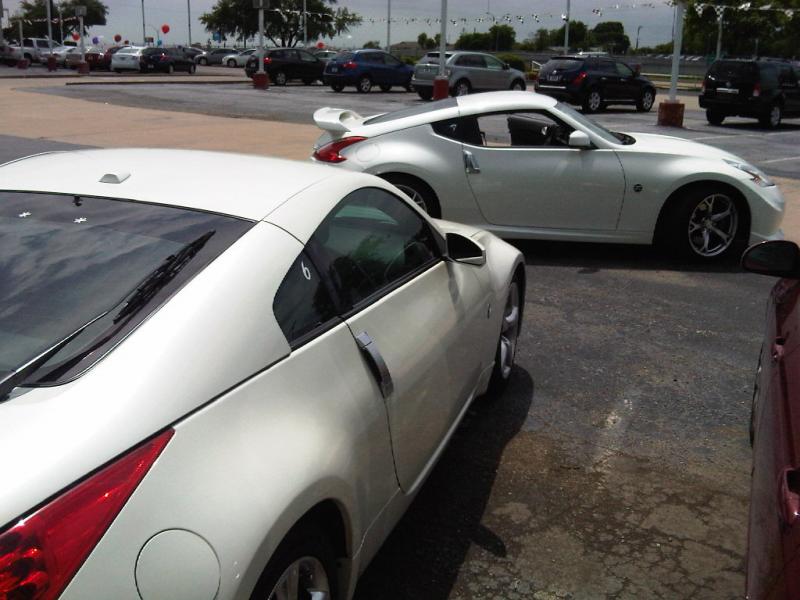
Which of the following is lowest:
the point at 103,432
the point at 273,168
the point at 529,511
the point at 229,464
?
the point at 529,511

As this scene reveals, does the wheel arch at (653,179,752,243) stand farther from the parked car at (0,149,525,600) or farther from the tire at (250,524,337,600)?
the tire at (250,524,337,600)

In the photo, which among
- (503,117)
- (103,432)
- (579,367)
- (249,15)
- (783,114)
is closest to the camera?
(103,432)

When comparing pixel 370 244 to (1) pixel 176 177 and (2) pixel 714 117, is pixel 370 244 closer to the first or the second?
(1) pixel 176 177

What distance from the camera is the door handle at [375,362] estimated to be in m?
2.74

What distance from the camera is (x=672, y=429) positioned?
4.59 meters

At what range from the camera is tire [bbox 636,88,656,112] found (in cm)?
2497

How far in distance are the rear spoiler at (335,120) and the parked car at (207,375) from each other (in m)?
4.63

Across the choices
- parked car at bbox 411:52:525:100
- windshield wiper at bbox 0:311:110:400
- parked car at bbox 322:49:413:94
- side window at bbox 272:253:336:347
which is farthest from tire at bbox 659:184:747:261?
parked car at bbox 322:49:413:94

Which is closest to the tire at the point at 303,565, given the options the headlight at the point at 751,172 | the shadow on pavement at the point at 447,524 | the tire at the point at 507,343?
the shadow on pavement at the point at 447,524

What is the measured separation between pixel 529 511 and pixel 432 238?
4.03 ft

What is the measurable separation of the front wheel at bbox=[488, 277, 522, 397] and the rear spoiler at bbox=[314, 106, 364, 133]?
11.5ft

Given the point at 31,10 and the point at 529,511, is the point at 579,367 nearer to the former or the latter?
the point at 529,511

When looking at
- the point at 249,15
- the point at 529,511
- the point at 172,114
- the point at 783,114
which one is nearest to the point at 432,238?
the point at 529,511

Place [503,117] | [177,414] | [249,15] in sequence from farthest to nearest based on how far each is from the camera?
[249,15], [503,117], [177,414]
